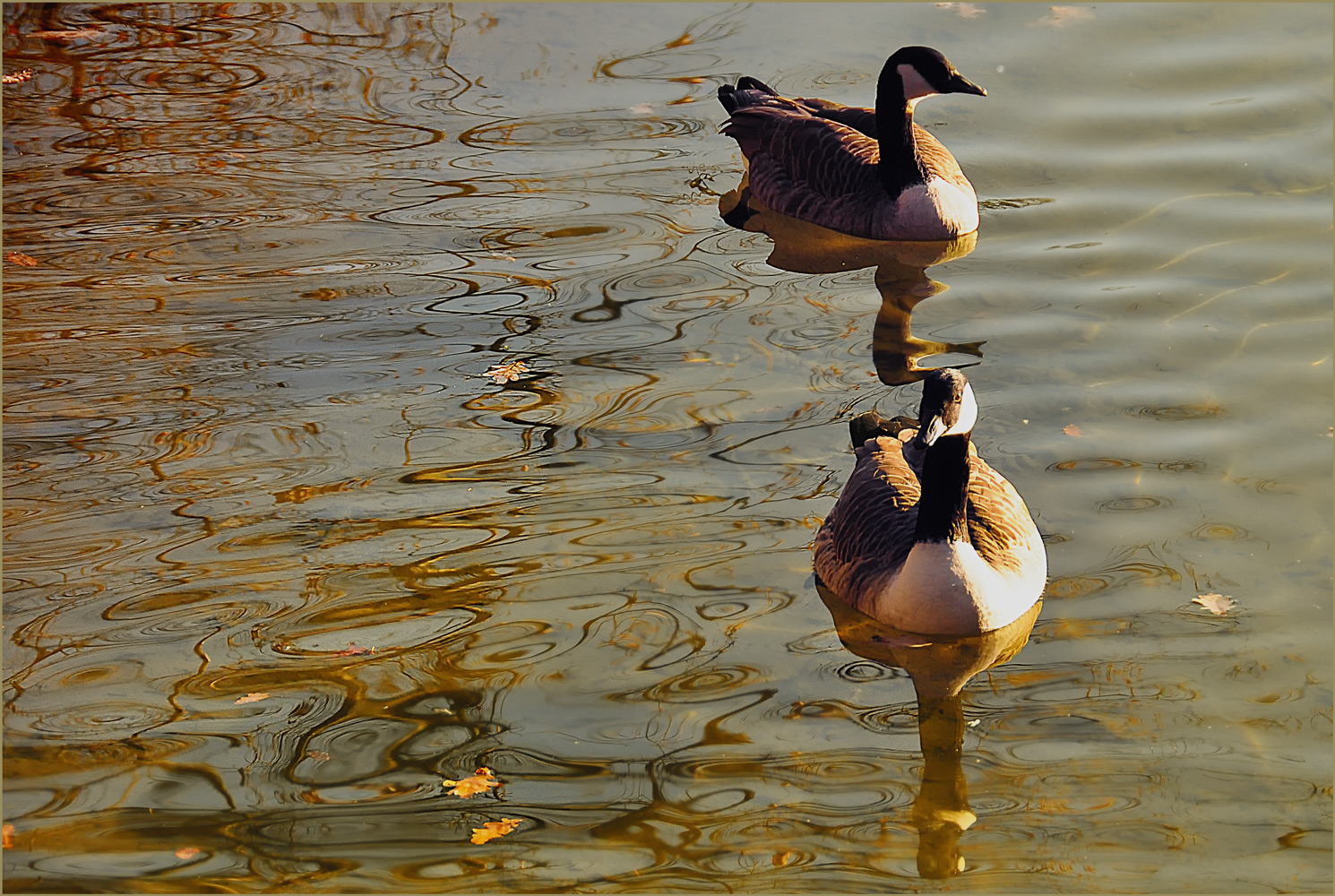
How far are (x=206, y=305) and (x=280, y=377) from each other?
116 centimetres

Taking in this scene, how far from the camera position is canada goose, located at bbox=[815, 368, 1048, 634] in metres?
6.04

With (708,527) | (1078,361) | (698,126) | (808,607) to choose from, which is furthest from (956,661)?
(698,126)

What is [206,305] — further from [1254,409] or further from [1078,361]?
[1254,409]

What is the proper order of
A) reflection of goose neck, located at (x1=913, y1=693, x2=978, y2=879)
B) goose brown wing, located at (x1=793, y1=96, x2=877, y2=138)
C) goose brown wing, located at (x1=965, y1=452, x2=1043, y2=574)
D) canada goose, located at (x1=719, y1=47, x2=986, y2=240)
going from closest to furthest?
reflection of goose neck, located at (x1=913, y1=693, x2=978, y2=879) < goose brown wing, located at (x1=965, y1=452, x2=1043, y2=574) < canada goose, located at (x1=719, y1=47, x2=986, y2=240) < goose brown wing, located at (x1=793, y1=96, x2=877, y2=138)

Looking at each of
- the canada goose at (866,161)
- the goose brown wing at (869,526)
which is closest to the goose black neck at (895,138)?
the canada goose at (866,161)

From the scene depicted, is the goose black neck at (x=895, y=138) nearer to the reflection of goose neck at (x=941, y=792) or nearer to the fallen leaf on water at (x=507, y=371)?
the fallen leaf on water at (x=507, y=371)

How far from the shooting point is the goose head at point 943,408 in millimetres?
5777

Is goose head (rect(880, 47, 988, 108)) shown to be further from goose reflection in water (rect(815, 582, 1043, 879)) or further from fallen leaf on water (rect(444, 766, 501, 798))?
fallen leaf on water (rect(444, 766, 501, 798))

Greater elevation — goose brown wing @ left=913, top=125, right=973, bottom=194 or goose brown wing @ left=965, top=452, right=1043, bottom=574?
goose brown wing @ left=913, top=125, right=973, bottom=194

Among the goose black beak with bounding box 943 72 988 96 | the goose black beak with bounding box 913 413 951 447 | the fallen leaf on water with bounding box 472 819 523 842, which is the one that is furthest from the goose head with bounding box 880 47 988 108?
the fallen leaf on water with bounding box 472 819 523 842

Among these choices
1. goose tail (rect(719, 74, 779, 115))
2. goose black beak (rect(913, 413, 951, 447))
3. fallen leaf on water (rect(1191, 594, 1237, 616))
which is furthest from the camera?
goose tail (rect(719, 74, 779, 115))

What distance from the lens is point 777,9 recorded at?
13.1m

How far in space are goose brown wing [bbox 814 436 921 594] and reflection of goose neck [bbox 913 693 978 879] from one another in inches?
26.4

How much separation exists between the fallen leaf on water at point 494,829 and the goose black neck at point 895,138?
230 inches
